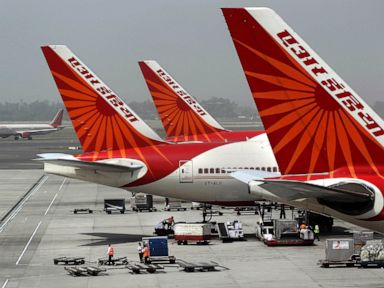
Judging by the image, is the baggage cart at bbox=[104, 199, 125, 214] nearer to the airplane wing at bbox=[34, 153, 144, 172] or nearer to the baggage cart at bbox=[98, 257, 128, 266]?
the airplane wing at bbox=[34, 153, 144, 172]

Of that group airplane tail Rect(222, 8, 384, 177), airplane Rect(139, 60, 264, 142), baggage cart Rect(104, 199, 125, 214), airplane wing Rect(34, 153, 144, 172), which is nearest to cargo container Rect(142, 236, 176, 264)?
airplane wing Rect(34, 153, 144, 172)

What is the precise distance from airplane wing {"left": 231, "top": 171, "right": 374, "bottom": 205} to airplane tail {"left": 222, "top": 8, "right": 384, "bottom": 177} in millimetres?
710

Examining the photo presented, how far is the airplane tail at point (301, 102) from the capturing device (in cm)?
3120

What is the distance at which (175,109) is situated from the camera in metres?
100

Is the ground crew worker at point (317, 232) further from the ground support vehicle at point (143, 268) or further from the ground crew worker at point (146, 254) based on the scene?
the ground support vehicle at point (143, 268)

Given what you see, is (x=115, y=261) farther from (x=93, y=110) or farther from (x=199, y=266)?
(x=93, y=110)

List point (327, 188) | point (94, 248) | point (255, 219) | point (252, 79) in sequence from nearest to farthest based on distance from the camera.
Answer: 1. point (327, 188)
2. point (252, 79)
3. point (94, 248)
4. point (255, 219)

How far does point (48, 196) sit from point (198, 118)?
17658 millimetres

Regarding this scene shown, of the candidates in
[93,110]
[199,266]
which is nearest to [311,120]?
[199,266]

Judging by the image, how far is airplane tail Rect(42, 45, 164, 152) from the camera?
214 ft

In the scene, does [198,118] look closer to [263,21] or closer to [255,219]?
[255,219]

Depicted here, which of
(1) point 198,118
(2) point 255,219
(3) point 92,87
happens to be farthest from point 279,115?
(1) point 198,118

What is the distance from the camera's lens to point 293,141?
32.1m

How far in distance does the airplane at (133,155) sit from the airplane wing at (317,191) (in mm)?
31163
